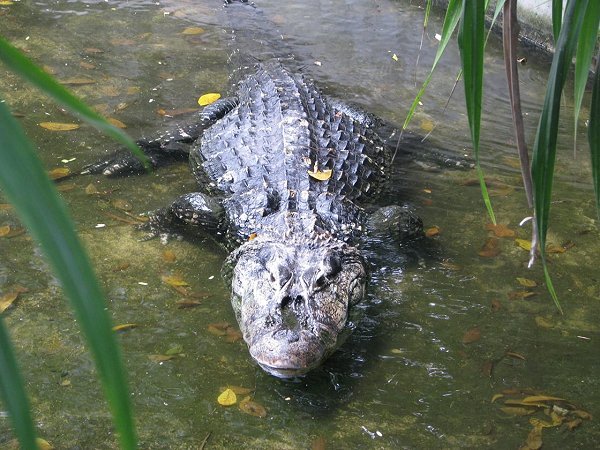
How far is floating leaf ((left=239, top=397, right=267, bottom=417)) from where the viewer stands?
7.89ft

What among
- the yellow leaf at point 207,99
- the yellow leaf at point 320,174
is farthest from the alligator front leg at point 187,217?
the yellow leaf at point 207,99

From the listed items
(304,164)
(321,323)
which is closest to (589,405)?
(321,323)

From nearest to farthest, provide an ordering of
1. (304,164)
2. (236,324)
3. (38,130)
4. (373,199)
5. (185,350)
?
(185,350) < (236,324) < (304,164) < (373,199) < (38,130)

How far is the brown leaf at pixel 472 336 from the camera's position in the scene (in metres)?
2.90

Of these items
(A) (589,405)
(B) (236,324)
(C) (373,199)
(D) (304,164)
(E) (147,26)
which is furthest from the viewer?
(E) (147,26)

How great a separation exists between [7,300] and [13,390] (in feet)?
8.66

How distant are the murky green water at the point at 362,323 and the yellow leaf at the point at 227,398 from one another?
3 centimetres

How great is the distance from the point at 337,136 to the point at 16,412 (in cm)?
370

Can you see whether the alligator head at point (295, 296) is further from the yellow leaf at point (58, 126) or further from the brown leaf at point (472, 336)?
the yellow leaf at point (58, 126)

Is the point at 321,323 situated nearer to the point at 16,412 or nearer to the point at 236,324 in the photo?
the point at 236,324

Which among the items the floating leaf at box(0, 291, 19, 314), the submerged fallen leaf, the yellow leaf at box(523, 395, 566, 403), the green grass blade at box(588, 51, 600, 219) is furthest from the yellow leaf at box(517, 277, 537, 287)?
the submerged fallen leaf

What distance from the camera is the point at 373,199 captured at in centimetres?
393

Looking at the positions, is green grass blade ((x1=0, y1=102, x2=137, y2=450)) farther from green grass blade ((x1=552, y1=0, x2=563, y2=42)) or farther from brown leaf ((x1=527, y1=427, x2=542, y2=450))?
brown leaf ((x1=527, y1=427, x2=542, y2=450))

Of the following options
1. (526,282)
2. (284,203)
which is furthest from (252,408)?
(526,282)
